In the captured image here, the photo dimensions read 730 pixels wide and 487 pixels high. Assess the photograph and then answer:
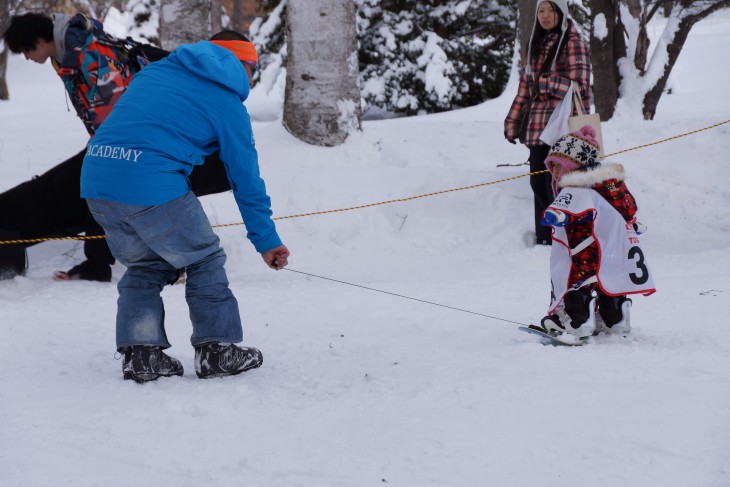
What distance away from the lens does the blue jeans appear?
347 centimetres

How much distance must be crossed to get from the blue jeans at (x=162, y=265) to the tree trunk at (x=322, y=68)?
444 centimetres

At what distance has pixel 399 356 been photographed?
4.12 meters

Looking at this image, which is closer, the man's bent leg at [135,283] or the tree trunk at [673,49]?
the man's bent leg at [135,283]

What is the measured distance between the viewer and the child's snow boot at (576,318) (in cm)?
427

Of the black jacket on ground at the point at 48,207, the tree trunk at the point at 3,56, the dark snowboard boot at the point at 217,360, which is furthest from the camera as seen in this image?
the tree trunk at the point at 3,56

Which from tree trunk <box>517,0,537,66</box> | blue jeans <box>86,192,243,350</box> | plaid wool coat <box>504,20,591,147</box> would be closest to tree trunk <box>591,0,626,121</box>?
tree trunk <box>517,0,537,66</box>

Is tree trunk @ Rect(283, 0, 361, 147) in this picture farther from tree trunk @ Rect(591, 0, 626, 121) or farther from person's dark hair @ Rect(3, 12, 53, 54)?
tree trunk @ Rect(591, 0, 626, 121)

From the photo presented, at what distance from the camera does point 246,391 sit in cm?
347

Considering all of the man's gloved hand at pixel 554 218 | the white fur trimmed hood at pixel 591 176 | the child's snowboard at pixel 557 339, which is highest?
the white fur trimmed hood at pixel 591 176

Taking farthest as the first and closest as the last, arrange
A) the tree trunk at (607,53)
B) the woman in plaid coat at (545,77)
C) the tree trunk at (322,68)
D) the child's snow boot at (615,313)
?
the tree trunk at (607,53)
the tree trunk at (322,68)
the woman in plaid coat at (545,77)
the child's snow boot at (615,313)

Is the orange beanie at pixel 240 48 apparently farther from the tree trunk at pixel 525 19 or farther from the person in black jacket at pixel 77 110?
the tree trunk at pixel 525 19

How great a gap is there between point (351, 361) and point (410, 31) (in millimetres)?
10571

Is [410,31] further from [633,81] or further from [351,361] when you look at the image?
[351,361]

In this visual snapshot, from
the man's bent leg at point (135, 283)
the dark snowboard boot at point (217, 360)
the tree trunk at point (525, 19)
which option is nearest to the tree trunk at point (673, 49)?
the tree trunk at point (525, 19)
